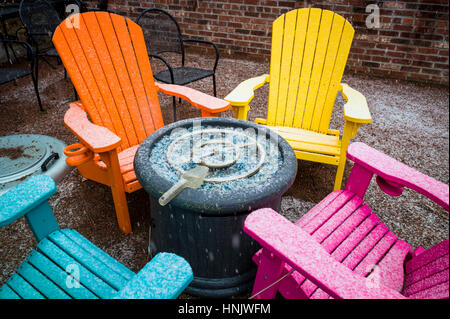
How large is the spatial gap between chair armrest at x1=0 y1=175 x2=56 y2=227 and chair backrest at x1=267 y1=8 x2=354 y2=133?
1814mm

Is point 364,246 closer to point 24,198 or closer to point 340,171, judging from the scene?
point 340,171

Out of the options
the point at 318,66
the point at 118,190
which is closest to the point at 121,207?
the point at 118,190

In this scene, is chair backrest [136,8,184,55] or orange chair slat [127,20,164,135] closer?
orange chair slat [127,20,164,135]

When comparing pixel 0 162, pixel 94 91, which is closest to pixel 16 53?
pixel 0 162

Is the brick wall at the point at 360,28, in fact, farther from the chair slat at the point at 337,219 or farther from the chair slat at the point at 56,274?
the chair slat at the point at 56,274

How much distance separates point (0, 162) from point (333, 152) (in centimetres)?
260

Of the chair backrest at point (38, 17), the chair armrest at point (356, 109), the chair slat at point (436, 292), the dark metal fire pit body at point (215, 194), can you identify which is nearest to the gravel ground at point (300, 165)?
the chair slat at point (436, 292)

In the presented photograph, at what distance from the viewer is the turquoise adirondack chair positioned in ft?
3.56

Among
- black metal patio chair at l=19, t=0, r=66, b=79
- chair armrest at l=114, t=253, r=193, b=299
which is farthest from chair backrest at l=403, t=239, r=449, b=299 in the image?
black metal patio chair at l=19, t=0, r=66, b=79

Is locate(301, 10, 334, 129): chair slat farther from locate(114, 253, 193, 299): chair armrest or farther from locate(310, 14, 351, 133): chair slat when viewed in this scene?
locate(114, 253, 193, 299): chair armrest

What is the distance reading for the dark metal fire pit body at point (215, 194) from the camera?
1.27m

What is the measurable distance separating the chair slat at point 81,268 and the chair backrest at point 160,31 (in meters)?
2.42
